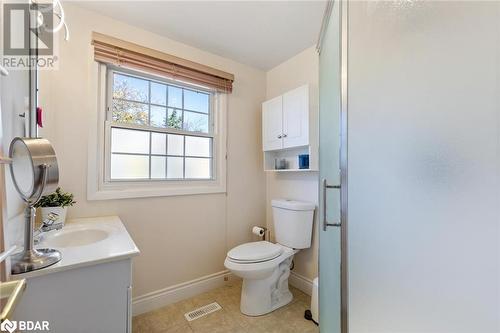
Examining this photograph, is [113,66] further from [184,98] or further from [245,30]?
[245,30]

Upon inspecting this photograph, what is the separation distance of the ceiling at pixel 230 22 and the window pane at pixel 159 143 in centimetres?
86

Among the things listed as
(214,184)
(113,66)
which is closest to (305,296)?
(214,184)

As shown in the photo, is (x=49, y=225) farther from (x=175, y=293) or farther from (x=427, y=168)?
(x=427, y=168)

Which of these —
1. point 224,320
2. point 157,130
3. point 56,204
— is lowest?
point 224,320

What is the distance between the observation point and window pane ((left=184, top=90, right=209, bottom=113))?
215 centimetres

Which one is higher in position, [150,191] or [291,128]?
[291,128]

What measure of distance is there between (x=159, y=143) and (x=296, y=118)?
1.23 metres

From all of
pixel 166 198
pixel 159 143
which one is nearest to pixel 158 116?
pixel 159 143

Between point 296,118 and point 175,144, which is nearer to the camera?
point 296,118

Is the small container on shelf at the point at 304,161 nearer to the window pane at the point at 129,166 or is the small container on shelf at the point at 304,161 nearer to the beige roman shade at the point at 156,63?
the beige roman shade at the point at 156,63

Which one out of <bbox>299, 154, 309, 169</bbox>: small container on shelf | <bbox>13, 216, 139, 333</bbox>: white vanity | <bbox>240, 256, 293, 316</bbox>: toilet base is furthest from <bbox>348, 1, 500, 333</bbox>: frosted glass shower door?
<bbox>299, 154, 309, 169</bbox>: small container on shelf

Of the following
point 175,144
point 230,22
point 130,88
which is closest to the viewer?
point 230,22

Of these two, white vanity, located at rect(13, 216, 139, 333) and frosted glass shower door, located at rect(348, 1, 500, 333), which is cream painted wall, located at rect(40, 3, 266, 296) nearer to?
white vanity, located at rect(13, 216, 139, 333)

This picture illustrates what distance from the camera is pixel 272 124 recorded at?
2209mm
